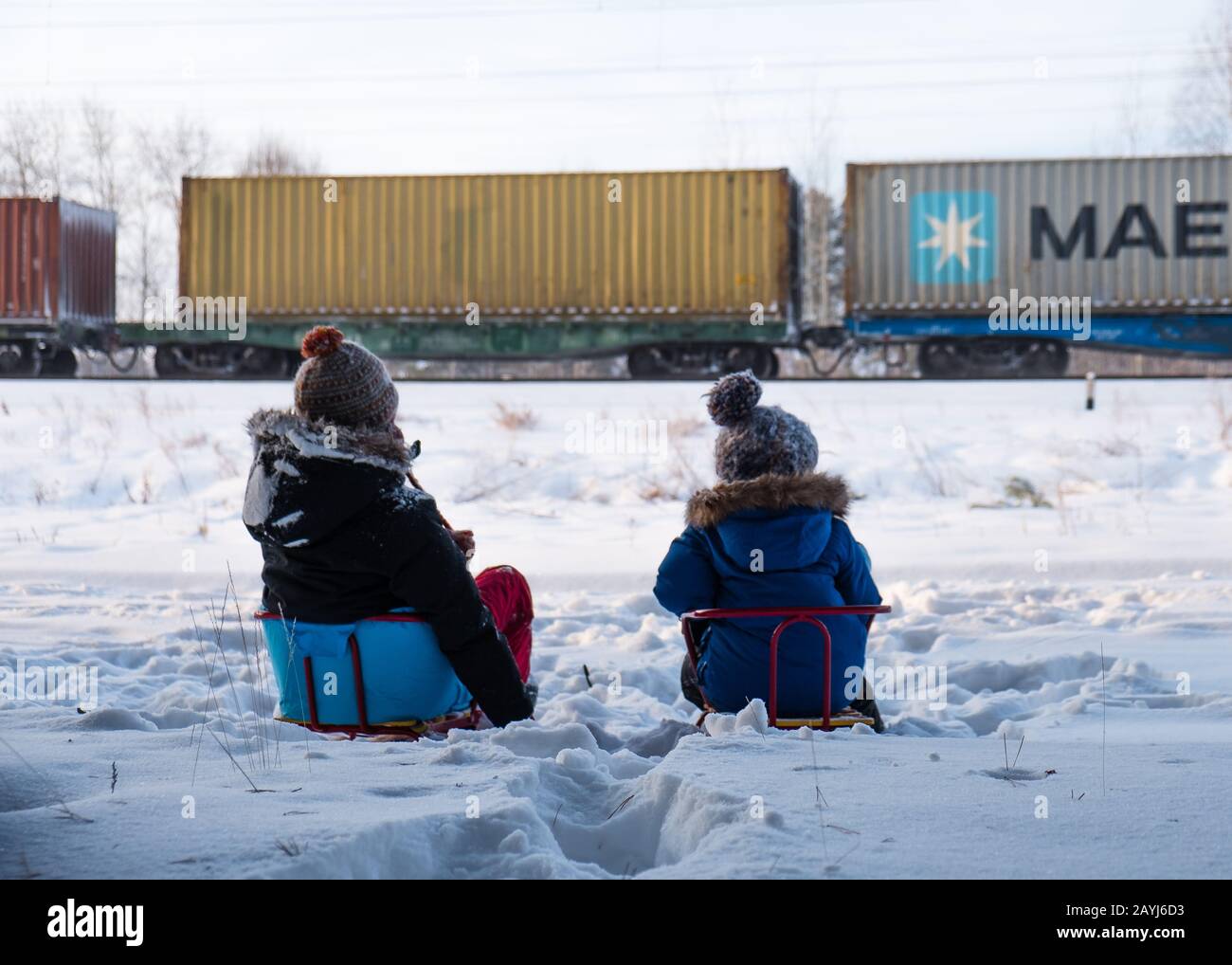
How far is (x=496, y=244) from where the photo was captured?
18.1m

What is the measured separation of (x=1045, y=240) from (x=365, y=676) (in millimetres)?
16367

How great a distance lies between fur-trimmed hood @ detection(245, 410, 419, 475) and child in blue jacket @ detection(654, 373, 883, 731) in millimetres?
813

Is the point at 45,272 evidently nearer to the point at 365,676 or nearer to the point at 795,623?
the point at 365,676

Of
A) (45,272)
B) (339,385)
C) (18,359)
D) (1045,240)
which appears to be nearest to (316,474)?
(339,385)

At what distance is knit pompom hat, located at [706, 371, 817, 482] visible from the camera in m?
3.42

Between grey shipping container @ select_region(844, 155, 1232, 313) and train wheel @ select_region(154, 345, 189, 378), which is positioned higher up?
grey shipping container @ select_region(844, 155, 1232, 313)

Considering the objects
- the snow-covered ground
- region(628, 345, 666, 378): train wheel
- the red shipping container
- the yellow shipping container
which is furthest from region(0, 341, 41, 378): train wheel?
region(628, 345, 666, 378): train wheel

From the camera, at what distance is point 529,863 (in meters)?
2.19

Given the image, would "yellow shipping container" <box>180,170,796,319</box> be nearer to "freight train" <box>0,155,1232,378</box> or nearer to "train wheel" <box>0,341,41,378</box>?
"freight train" <box>0,155,1232,378</box>

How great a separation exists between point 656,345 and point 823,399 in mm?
4811

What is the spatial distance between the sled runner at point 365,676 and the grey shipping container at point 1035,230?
14956mm

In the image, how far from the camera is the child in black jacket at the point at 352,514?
3.05 meters
